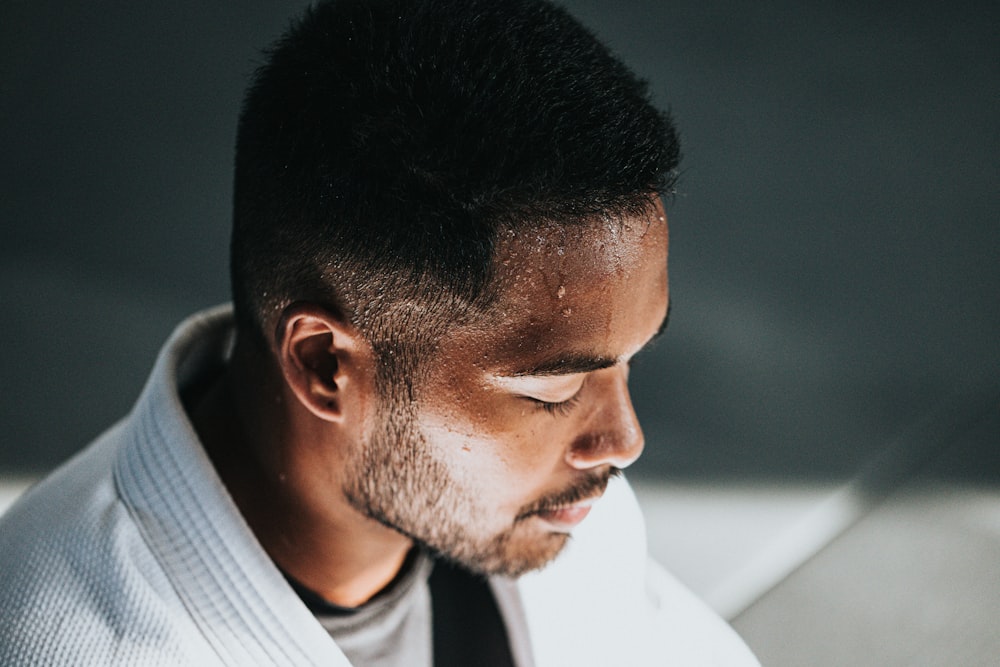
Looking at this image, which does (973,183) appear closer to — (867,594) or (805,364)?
(805,364)

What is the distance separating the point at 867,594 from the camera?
894 mm

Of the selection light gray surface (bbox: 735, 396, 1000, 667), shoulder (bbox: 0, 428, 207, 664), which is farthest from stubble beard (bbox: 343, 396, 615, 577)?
light gray surface (bbox: 735, 396, 1000, 667)

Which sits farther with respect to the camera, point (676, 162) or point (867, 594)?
point (867, 594)

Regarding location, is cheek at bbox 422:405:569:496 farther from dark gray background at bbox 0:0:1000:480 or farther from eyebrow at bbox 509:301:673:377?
dark gray background at bbox 0:0:1000:480

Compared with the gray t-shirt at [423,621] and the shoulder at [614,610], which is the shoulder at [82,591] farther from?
the shoulder at [614,610]

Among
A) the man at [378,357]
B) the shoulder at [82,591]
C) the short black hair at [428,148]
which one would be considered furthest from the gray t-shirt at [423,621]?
the short black hair at [428,148]

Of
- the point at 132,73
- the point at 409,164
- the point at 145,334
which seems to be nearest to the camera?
the point at 409,164

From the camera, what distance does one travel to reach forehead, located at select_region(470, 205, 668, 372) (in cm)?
50

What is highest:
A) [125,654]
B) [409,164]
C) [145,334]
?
[409,164]

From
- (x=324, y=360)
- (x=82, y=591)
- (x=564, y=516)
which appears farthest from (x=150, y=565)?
(x=564, y=516)

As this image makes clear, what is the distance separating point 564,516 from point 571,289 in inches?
7.7

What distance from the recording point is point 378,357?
0.54 metres

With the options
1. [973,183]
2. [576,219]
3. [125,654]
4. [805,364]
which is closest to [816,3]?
[973,183]

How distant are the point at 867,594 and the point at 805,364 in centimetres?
24
